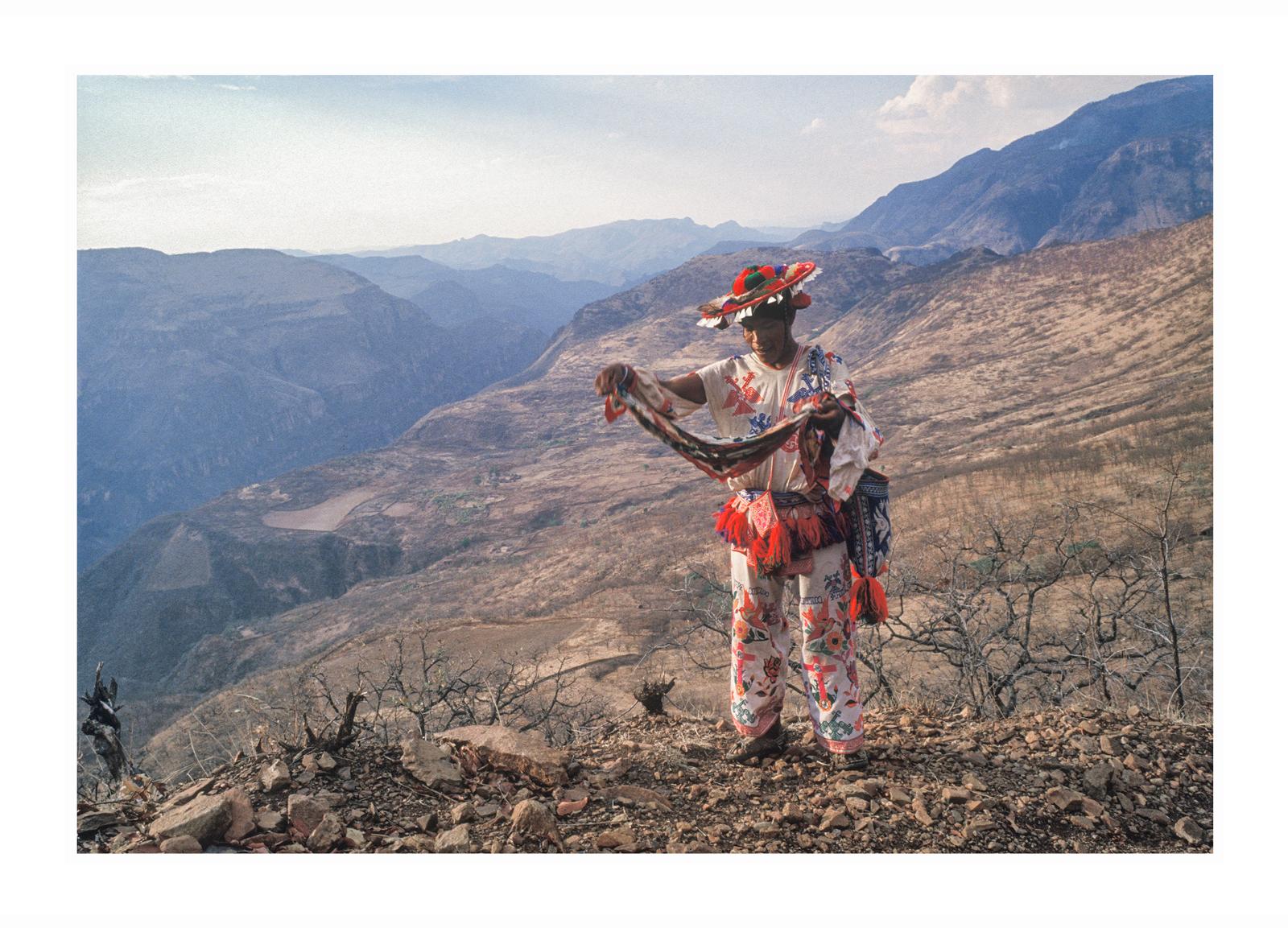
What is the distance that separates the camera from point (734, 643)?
3.38 metres

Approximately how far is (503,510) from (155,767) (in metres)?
17.0

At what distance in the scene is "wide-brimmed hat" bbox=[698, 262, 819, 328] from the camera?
3.08 m

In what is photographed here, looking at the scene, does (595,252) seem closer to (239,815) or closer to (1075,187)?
(1075,187)

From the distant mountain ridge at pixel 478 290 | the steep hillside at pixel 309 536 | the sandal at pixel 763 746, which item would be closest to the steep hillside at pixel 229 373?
the distant mountain ridge at pixel 478 290

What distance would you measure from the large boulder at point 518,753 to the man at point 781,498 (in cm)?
80

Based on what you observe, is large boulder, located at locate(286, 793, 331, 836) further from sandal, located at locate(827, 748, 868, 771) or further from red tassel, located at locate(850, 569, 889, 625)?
red tassel, located at locate(850, 569, 889, 625)

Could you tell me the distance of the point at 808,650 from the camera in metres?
3.22

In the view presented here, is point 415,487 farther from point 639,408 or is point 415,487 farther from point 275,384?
point 275,384

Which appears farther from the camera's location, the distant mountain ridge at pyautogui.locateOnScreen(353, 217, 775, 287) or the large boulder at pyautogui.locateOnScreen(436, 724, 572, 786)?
the distant mountain ridge at pyautogui.locateOnScreen(353, 217, 775, 287)

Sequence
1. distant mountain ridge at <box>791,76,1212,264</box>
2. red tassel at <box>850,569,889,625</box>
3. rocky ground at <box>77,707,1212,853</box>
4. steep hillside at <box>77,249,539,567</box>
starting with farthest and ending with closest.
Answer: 1. distant mountain ridge at <box>791,76,1212,264</box>
2. steep hillside at <box>77,249,539,567</box>
3. red tassel at <box>850,569,889,625</box>
4. rocky ground at <box>77,707,1212,853</box>

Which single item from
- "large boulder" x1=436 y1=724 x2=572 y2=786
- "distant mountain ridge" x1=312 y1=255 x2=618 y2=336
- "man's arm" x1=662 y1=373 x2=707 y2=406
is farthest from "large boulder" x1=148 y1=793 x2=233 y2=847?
"distant mountain ridge" x1=312 y1=255 x2=618 y2=336

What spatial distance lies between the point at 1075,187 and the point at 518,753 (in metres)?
91.1

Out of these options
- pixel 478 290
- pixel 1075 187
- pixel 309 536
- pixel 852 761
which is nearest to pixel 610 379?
pixel 852 761

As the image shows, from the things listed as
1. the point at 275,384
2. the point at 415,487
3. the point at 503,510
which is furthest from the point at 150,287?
the point at 503,510
